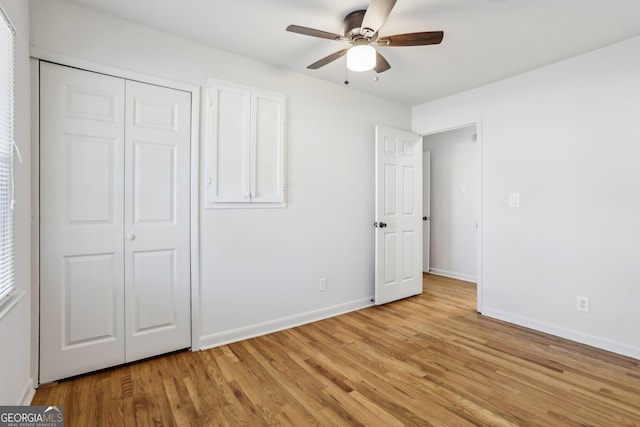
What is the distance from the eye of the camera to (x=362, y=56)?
7.08 feet

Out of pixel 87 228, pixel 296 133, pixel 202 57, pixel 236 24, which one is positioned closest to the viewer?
pixel 87 228

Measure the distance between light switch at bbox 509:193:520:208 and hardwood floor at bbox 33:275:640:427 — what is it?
1.25 meters

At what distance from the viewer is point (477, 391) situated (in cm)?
197

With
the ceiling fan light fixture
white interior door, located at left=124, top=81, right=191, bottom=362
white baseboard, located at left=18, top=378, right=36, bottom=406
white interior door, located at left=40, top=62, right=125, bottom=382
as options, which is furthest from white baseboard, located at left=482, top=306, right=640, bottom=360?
white baseboard, located at left=18, top=378, right=36, bottom=406

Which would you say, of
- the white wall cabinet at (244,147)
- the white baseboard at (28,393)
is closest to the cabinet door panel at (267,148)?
the white wall cabinet at (244,147)

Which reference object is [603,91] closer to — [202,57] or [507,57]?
[507,57]

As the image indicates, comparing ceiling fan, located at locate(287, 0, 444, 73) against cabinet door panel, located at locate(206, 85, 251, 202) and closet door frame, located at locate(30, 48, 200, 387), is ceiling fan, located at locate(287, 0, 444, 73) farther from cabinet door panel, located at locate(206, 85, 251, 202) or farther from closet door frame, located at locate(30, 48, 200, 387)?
closet door frame, located at locate(30, 48, 200, 387)

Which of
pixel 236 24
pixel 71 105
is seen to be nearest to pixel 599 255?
pixel 236 24

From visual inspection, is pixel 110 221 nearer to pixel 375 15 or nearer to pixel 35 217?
pixel 35 217

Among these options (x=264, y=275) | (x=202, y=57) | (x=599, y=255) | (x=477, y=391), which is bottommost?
(x=477, y=391)

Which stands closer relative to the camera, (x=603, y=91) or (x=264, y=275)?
(x=603, y=91)

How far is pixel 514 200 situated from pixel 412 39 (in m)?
2.05

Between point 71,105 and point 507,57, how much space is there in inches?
136

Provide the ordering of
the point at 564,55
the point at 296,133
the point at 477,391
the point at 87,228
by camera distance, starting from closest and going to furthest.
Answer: the point at 477,391 < the point at 87,228 < the point at 564,55 < the point at 296,133
